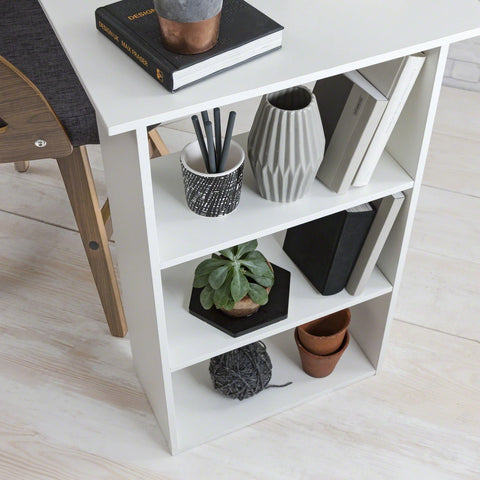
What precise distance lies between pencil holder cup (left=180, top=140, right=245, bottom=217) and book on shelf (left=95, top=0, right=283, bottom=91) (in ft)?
0.65

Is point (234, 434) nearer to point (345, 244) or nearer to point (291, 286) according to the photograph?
point (291, 286)

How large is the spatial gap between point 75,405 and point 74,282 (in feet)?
1.15

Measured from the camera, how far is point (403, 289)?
1.83m

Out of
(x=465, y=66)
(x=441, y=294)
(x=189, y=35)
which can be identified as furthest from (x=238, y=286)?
(x=465, y=66)

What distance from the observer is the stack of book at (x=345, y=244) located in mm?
1335

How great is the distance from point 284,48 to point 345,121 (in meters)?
0.21

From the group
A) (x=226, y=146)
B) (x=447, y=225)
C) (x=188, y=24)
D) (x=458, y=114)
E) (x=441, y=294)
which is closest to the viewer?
(x=188, y=24)

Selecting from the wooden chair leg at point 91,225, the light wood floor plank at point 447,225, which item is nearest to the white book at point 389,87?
the wooden chair leg at point 91,225

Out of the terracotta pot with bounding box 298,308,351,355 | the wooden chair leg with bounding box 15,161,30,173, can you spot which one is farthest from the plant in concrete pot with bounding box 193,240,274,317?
the wooden chair leg with bounding box 15,161,30,173

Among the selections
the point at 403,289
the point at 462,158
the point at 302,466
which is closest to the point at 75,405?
the point at 302,466

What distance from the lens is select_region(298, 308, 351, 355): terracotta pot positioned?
5.06ft

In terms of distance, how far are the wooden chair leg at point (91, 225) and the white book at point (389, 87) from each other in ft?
1.78

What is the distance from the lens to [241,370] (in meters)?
1.52

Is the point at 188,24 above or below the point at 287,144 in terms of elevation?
above
